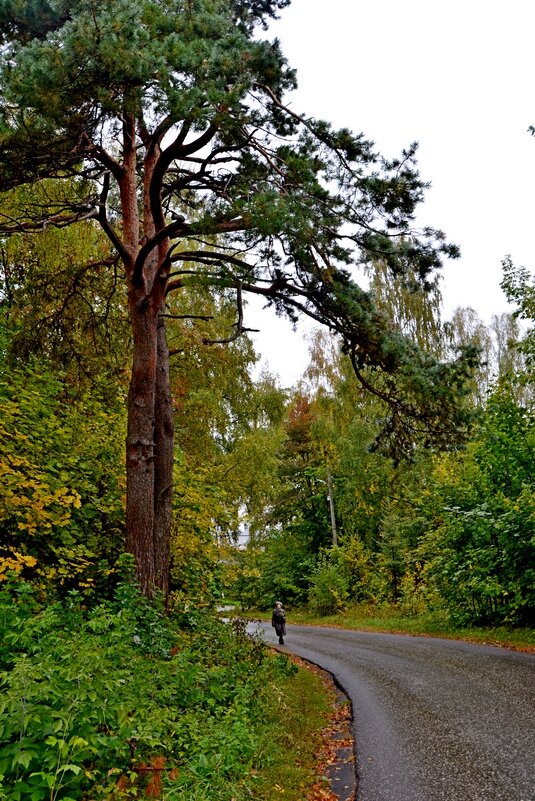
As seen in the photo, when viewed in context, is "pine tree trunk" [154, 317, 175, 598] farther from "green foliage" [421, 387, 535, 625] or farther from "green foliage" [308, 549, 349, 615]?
"green foliage" [308, 549, 349, 615]

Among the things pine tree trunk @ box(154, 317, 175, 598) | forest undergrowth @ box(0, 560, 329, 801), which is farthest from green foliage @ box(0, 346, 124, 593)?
forest undergrowth @ box(0, 560, 329, 801)

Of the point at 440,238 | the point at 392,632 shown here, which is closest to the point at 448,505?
the point at 392,632

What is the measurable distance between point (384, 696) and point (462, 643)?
5307 millimetres

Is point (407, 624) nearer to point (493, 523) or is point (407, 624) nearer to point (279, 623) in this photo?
point (279, 623)

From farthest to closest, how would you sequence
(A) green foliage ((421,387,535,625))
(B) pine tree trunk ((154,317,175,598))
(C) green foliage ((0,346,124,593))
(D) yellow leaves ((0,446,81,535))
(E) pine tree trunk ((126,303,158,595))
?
(A) green foliage ((421,387,535,625))
(B) pine tree trunk ((154,317,175,598))
(E) pine tree trunk ((126,303,158,595))
(C) green foliage ((0,346,124,593))
(D) yellow leaves ((0,446,81,535))

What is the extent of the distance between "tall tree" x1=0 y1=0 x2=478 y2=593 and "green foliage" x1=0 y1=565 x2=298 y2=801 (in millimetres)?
1790

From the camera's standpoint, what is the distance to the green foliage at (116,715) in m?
3.15

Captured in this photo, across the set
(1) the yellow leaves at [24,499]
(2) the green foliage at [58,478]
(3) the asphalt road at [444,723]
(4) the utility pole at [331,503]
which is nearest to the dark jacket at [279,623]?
(3) the asphalt road at [444,723]

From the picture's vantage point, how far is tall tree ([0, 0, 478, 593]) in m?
6.09

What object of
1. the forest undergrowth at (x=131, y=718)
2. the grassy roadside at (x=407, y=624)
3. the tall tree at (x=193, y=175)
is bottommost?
the grassy roadside at (x=407, y=624)

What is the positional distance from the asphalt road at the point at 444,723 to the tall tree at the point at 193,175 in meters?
3.31

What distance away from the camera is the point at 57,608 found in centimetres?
573

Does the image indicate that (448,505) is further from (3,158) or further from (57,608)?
(3,158)

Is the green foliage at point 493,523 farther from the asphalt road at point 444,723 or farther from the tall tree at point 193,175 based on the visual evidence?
the tall tree at point 193,175
